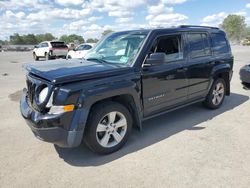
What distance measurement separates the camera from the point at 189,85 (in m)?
5.16

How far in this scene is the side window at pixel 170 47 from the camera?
4535 mm

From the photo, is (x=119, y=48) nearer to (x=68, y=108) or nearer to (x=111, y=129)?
(x=111, y=129)

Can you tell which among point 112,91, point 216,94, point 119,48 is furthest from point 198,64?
point 112,91

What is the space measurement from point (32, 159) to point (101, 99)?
4.55ft

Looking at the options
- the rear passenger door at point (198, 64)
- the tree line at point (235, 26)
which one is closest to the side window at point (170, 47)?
the rear passenger door at point (198, 64)

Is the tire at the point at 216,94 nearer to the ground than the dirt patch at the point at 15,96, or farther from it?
farther from it

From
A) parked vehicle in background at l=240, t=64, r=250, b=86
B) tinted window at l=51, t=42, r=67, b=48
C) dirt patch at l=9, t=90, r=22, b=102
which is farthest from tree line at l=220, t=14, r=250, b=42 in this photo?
dirt patch at l=9, t=90, r=22, b=102

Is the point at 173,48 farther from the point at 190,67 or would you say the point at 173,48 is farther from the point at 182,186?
the point at 182,186

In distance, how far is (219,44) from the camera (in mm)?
5996

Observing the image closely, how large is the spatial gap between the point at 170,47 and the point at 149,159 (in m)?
2.14

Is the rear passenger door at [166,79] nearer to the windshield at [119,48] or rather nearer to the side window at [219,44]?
the windshield at [119,48]

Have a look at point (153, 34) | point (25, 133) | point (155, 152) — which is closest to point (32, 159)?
point (25, 133)

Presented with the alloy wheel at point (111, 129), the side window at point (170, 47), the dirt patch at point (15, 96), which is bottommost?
the dirt patch at point (15, 96)

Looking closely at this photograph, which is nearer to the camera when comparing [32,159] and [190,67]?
[32,159]
